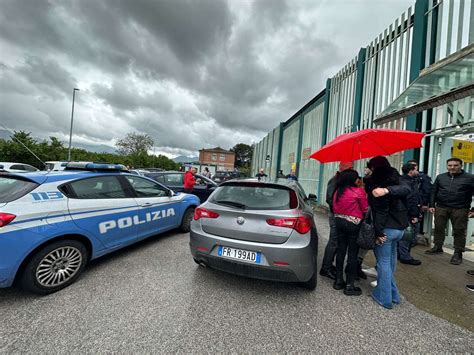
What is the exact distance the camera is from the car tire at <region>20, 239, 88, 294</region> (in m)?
2.38

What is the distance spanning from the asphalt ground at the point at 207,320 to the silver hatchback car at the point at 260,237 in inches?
14.0

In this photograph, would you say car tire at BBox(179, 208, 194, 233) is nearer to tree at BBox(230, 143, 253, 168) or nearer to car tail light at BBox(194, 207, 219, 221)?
car tail light at BBox(194, 207, 219, 221)

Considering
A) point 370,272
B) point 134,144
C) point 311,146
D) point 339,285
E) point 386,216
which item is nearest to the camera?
point 386,216

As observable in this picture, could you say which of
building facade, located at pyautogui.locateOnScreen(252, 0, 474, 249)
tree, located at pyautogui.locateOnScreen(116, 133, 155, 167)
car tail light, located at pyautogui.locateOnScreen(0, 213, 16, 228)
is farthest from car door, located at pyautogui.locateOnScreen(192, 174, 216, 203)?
tree, located at pyautogui.locateOnScreen(116, 133, 155, 167)

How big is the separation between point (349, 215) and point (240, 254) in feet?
4.67

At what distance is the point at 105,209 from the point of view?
314cm

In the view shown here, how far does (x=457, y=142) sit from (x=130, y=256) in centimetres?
673

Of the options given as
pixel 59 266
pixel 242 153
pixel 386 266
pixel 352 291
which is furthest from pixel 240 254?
pixel 242 153

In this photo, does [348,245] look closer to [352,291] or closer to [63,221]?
[352,291]

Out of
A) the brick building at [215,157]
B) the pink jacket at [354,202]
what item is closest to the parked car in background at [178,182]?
the pink jacket at [354,202]

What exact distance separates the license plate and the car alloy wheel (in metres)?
1.87

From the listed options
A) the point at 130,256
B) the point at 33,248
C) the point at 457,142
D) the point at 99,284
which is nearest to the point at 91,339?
the point at 99,284

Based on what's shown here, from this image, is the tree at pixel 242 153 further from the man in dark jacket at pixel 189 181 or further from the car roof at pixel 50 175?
the car roof at pixel 50 175

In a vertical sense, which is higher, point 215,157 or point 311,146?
point 215,157
